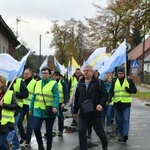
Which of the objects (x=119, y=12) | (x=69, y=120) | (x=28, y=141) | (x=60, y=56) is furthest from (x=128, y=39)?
(x=28, y=141)

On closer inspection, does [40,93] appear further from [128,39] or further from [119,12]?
[128,39]

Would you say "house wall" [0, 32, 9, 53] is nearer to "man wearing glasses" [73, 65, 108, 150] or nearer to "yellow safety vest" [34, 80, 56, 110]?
"yellow safety vest" [34, 80, 56, 110]

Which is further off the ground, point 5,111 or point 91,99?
point 91,99

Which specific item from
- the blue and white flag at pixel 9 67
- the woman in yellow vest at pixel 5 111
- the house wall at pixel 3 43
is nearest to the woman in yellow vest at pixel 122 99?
the blue and white flag at pixel 9 67

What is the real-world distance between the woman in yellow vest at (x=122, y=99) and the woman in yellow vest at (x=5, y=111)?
150 inches

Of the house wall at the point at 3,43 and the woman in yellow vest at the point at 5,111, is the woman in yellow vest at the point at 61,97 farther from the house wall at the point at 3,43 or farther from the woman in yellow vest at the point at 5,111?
the house wall at the point at 3,43

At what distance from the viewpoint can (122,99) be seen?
10352 millimetres

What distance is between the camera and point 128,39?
2405 inches

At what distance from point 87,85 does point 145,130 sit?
16.2ft

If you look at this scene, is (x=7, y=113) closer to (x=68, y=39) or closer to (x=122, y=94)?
(x=122, y=94)

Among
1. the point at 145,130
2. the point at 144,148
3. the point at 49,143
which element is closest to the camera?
the point at 49,143

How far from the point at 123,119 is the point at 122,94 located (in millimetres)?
610

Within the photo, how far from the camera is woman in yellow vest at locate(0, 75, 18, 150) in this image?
7043 millimetres

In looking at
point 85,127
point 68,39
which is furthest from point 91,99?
point 68,39
